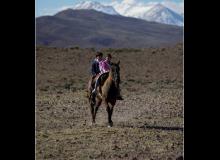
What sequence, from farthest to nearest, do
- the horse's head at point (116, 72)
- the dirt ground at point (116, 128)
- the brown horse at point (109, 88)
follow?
the brown horse at point (109, 88) → the horse's head at point (116, 72) → the dirt ground at point (116, 128)

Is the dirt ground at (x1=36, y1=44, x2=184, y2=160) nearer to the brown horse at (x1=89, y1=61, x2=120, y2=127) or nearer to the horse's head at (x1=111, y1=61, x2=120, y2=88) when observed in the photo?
the brown horse at (x1=89, y1=61, x2=120, y2=127)

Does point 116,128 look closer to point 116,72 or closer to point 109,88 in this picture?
point 109,88

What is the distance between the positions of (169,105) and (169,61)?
2702cm

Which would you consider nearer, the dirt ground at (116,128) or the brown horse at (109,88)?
the dirt ground at (116,128)

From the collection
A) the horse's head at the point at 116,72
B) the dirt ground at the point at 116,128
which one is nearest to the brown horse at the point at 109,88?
the horse's head at the point at 116,72

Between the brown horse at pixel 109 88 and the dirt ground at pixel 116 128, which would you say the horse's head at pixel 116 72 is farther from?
the dirt ground at pixel 116 128

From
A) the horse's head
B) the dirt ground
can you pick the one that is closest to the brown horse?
the horse's head

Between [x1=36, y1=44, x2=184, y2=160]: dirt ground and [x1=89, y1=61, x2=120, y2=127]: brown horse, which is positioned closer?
[x1=36, y1=44, x2=184, y2=160]: dirt ground

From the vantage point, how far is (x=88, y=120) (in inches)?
663

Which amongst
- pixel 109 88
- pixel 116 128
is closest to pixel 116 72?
pixel 109 88

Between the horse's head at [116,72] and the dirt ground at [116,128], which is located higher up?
the horse's head at [116,72]
